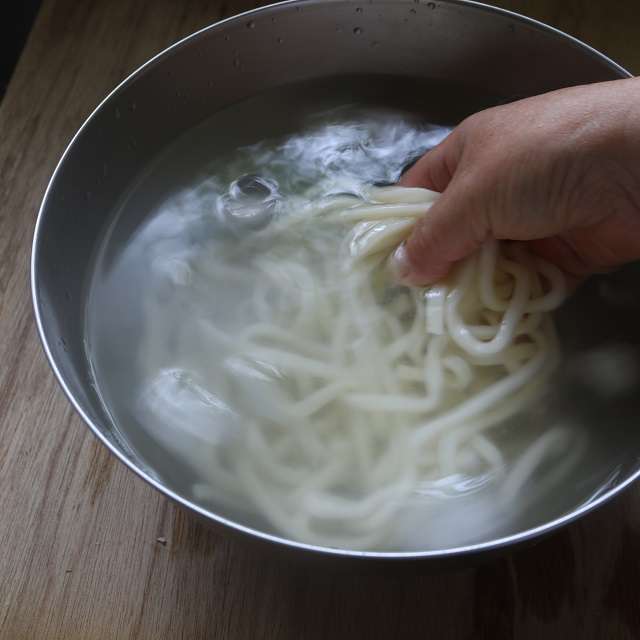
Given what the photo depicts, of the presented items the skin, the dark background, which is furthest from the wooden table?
the dark background

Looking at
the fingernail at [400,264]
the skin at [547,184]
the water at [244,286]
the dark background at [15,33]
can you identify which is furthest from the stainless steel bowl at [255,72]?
the dark background at [15,33]

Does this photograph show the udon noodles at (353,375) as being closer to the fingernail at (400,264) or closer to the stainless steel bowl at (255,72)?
the fingernail at (400,264)

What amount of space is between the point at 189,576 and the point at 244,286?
44cm

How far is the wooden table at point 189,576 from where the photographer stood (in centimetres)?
97

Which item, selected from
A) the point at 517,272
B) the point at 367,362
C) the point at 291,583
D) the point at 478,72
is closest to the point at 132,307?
the point at 367,362

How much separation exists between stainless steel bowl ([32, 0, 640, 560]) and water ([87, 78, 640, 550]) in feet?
0.10

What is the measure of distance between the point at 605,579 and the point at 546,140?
60cm

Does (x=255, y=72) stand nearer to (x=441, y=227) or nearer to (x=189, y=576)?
(x=441, y=227)

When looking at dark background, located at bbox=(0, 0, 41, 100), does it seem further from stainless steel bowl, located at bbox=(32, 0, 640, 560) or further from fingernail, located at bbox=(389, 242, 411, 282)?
Result: fingernail, located at bbox=(389, 242, 411, 282)

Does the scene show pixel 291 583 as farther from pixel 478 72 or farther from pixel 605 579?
pixel 478 72

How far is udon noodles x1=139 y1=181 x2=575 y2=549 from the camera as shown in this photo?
0.98 metres

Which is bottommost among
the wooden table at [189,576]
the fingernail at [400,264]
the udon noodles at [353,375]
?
the wooden table at [189,576]

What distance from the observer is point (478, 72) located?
1311mm

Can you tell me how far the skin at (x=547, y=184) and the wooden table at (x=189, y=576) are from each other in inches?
15.5
